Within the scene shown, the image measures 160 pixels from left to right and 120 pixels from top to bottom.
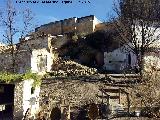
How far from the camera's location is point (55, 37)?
46531 millimetres

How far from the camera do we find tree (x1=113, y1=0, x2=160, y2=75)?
116ft

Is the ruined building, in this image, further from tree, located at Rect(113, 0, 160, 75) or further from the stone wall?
tree, located at Rect(113, 0, 160, 75)

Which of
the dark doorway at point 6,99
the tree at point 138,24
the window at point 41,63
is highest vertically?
the tree at point 138,24

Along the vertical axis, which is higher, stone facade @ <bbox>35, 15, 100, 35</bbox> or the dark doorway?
stone facade @ <bbox>35, 15, 100, 35</bbox>

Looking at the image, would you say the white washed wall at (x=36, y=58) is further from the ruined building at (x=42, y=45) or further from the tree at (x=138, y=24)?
the tree at (x=138, y=24)

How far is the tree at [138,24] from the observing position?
35.3 m

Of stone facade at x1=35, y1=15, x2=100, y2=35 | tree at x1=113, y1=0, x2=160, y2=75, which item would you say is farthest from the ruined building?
tree at x1=113, y1=0, x2=160, y2=75

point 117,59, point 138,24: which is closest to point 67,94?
point 138,24

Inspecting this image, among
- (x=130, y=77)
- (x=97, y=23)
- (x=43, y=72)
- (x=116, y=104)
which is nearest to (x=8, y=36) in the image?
(x=43, y=72)

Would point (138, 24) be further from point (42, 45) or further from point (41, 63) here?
point (42, 45)

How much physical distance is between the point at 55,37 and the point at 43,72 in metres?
11.5

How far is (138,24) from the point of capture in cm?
3666

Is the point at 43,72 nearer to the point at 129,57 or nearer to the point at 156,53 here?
the point at 129,57

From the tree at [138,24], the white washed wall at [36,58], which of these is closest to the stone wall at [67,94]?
the white washed wall at [36,58]
